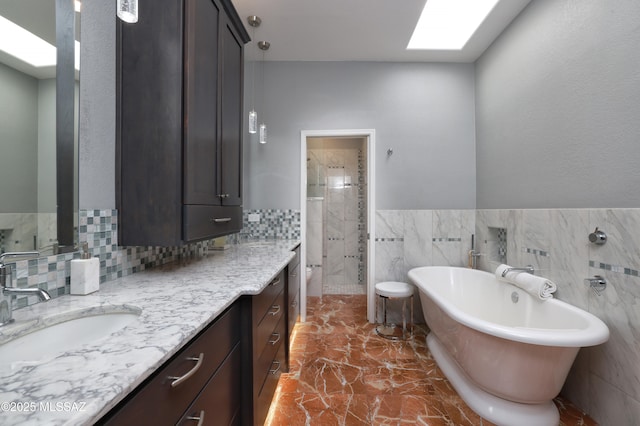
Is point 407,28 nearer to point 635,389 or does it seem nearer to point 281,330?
point 281,330

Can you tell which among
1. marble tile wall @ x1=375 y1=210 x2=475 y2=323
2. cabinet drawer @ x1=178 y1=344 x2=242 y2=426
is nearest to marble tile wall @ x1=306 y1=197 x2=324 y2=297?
marble tile wall @ x1=375 y1=210 x2=475 y2=323

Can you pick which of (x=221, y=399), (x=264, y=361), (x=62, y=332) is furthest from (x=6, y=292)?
(x=264, y=361)

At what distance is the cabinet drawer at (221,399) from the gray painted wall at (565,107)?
7.11 ft

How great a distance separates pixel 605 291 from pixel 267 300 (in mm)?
1927

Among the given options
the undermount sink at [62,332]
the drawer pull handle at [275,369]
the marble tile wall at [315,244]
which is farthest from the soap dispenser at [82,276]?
the marble tile wall at [315,244]

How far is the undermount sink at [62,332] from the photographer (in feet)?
2.31

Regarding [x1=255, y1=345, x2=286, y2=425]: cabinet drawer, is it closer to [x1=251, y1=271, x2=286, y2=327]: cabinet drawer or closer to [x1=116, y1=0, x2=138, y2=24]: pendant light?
[x1=251, y1=271, x2=286, y2=327]: cabinet drawer

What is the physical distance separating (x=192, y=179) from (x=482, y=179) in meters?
2.85

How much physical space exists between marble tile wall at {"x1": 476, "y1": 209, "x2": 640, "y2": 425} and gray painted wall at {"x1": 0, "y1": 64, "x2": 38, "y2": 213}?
268 cm

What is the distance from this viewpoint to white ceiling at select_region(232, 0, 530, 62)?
219 cm

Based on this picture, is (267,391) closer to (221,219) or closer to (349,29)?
(221,219)

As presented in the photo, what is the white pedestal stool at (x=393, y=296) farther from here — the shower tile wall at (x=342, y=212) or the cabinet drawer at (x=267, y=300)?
the shower tile wall at (x=342, y=212)

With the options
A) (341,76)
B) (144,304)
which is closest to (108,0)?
(144,304)

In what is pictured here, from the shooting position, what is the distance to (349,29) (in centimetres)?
247
